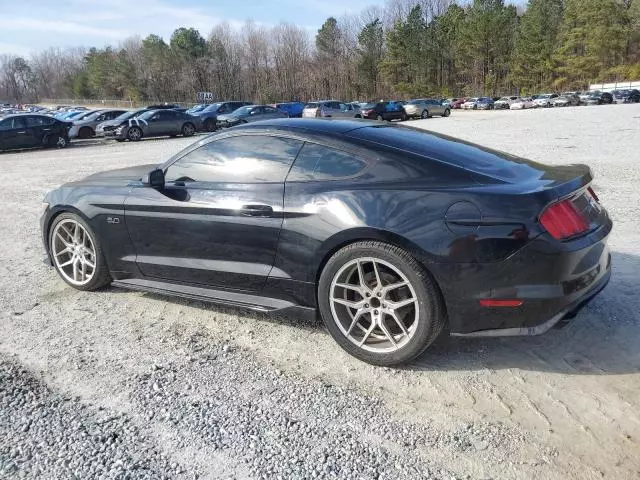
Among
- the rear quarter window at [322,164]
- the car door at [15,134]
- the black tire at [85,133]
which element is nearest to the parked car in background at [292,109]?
the black tire at [85,133]

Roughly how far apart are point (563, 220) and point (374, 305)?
118cm

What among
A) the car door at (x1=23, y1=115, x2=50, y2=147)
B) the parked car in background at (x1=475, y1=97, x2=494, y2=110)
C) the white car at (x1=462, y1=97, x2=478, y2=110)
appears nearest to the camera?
the car door at (x1=23, y1=115, x2=50, y2=147)

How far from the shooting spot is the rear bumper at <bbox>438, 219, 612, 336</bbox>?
2883 millimetres

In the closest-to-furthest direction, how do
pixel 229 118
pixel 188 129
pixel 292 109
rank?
pixel 188 129 → pixel 229 118 → pixel 292 109

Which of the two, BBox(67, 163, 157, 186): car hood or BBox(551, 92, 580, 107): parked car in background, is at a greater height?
BBox(67, 163, 157, 186): car hood

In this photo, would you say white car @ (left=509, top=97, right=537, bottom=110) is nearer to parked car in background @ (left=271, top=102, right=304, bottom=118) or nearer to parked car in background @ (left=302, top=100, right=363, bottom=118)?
parked car in background @ (left=302, top=100, right=363, bottom=118)

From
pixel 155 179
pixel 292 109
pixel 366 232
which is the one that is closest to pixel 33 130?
pixel 292 109

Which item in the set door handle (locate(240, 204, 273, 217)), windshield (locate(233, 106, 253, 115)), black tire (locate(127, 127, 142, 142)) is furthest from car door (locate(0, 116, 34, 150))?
door handle (locate(240, 204, 273, 217))

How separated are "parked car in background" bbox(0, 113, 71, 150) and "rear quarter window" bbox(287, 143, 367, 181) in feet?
73.9

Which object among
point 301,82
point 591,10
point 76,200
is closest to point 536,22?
point 591,10

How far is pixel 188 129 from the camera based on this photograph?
1065 inches

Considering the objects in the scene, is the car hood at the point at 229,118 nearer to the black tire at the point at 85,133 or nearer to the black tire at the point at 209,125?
the black tire at the point at 209,125

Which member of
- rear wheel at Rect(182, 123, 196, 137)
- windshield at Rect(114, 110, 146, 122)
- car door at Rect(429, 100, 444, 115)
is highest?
windshield at Rect(114, 110, 146, 122)

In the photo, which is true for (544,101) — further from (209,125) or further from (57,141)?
(57,141)
